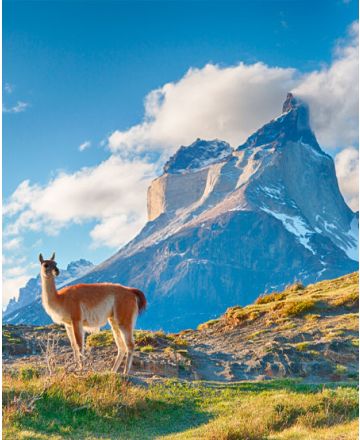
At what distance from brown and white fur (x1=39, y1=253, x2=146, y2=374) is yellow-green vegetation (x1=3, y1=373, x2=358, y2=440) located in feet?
4.00

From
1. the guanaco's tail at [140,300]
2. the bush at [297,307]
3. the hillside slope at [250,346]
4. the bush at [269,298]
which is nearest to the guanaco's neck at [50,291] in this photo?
the hillside slope at [250,346]

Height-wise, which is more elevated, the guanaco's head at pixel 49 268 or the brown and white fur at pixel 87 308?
the guanaco's head at pixel 49 268

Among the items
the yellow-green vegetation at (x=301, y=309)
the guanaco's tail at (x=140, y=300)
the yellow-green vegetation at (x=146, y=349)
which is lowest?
the yellow-green vegetation at (x=146, y=349)

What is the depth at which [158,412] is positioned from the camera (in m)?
13.5

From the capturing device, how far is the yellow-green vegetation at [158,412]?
1168 cm

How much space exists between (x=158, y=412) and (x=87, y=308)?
10.4 ft

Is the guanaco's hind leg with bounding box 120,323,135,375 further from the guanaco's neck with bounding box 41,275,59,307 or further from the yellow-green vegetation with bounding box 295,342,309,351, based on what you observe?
the yellow-green vegetation with bounding box 295,342,309,351

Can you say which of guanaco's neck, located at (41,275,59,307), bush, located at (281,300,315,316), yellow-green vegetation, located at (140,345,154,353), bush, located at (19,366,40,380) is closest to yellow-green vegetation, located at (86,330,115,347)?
yellow-green vegetation, located at (140,345,154,353)

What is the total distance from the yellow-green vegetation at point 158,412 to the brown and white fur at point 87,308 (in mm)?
1220

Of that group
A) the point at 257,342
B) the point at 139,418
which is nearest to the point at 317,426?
the point at 139,418

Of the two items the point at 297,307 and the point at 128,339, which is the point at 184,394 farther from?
the point at 297,307

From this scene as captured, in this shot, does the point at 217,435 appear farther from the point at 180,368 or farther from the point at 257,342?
the point at 257,342

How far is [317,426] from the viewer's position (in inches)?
496

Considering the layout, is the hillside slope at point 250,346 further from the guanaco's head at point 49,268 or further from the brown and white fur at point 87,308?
the guanaco's head at point 49,268
